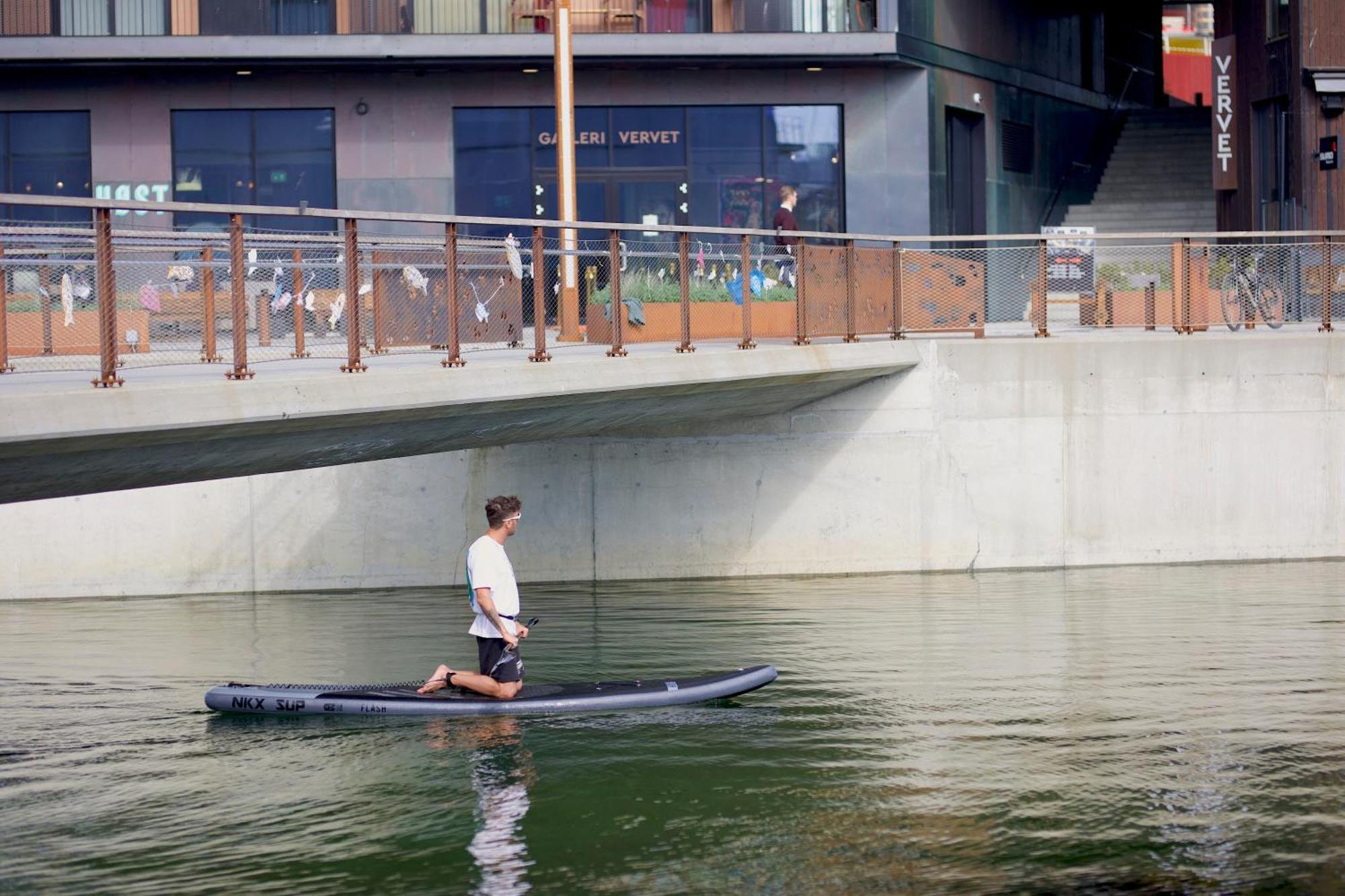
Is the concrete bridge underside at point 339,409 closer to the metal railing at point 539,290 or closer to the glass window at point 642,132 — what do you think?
the metal railing at point 539,290

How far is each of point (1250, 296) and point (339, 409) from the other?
1297 centimetres

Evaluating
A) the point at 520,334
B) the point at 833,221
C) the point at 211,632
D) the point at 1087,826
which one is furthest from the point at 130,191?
the point at 1087,826

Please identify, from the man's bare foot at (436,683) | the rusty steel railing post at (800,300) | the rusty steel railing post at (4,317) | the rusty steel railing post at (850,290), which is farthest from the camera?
the rusty steel railing post at (850,290)

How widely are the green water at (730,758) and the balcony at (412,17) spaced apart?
1408 centimetres

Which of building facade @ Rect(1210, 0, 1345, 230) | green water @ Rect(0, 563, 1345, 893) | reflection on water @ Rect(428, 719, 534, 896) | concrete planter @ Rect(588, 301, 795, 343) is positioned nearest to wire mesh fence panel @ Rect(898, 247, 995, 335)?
concrete planter @ Rect(588, 301, 795, 343)

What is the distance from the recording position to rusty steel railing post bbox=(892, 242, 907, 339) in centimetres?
2025

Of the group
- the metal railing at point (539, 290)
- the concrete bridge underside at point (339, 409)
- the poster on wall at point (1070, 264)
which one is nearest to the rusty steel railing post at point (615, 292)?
the metal railing at point (539, 290)

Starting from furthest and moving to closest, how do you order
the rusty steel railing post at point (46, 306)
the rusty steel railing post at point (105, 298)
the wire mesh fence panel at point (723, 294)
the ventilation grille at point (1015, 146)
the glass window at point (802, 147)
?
the ventilation grille at point (1015, 146), the glass window at point (802, 147), the wire mesh fence panel at point (723, 294), the rusty steel railing post at point (46, 306), the rusty steel railing post at point (105, 298)

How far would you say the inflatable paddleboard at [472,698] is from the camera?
12844 mm

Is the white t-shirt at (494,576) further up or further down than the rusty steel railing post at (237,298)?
further down

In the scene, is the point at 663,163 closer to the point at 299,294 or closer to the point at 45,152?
the point at 45,152

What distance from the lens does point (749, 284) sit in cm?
1773

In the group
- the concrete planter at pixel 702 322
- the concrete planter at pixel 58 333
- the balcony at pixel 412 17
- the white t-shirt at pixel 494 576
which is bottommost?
the white t-shirt at pixel 494 576

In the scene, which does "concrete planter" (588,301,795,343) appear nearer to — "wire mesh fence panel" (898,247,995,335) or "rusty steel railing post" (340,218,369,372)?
"wire mesh fence panel" (898,247,995,335)
